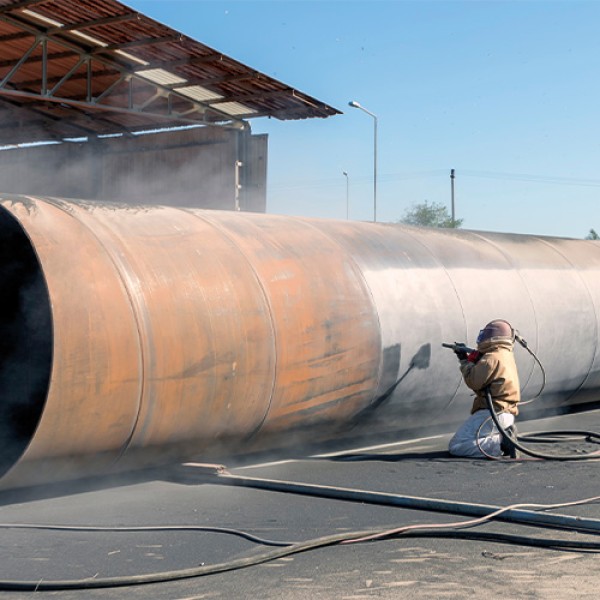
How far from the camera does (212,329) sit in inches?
336

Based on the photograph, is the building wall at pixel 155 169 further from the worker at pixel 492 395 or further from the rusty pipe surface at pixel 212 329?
the worker at pixel 492 395

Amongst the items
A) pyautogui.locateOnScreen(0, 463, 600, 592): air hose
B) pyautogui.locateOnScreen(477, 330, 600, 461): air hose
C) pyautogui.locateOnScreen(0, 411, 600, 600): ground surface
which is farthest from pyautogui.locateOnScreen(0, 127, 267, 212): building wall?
pyautogui.locateOnScreen(0, 463, 600, 592): air hose

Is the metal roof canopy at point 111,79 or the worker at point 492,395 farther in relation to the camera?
the metal roof canopy at point 111,79

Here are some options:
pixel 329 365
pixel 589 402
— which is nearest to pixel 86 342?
pixel 329 365

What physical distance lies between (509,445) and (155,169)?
15.0 m

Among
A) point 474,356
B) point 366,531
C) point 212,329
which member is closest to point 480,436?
point 474,356

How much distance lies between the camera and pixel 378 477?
886 centimetres

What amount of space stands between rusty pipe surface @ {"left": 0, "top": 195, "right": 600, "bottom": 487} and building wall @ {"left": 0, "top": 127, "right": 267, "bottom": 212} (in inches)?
421

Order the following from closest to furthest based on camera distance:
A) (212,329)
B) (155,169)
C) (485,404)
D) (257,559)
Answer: (257,559)
(212,329)
(485,404)
(155,169)

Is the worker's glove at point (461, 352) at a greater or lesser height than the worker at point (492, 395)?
greater

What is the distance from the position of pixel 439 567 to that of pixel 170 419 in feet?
10.0

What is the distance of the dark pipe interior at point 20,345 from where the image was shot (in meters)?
8.68

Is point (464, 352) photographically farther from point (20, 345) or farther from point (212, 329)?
point (20, 345)

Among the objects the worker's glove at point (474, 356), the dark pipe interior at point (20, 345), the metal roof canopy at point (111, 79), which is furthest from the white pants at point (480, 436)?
the metal roof canopy at point (111, 79)
